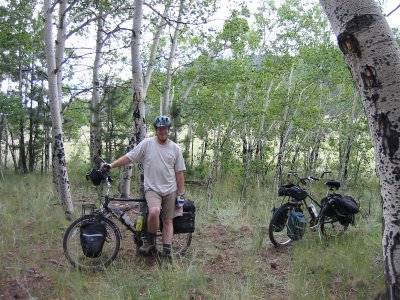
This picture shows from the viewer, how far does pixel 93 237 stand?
453 cm

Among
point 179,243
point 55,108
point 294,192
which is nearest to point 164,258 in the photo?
point 179,243

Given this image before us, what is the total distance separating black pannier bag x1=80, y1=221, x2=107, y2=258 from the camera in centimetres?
450

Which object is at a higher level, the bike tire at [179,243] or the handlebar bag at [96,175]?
the handlebar bag at [96,175]

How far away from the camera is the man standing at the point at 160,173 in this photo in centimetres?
466

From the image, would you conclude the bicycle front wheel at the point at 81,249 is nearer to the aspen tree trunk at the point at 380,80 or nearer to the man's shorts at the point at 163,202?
the man's shorts at the point at 163,202

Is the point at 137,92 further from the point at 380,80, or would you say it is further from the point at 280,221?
the point at 380,80

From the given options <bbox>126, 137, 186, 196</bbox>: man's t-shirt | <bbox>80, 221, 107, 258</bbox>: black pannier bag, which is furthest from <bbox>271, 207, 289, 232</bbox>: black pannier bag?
<bbox>80, 221, 107, 258</bbox>: black pannier bag

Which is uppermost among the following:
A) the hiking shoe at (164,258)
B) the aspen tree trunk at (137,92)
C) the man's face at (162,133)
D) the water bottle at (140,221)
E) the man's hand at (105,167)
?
the aspen tree trunk at (137,92)

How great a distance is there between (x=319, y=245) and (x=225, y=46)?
9025mm

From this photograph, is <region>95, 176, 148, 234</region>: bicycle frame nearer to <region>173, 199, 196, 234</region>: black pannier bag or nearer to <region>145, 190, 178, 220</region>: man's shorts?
<region>145, 190, 178, 220</region>: man's shorts

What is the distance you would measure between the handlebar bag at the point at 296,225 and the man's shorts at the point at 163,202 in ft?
6.26

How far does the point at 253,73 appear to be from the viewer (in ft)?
41.9

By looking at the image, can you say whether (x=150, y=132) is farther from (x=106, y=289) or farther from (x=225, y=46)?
(x=106, y=289)

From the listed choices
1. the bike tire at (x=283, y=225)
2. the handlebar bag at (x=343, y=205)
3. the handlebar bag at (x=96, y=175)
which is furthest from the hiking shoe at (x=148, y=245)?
the handlebar bag at (x=343, y=205)
